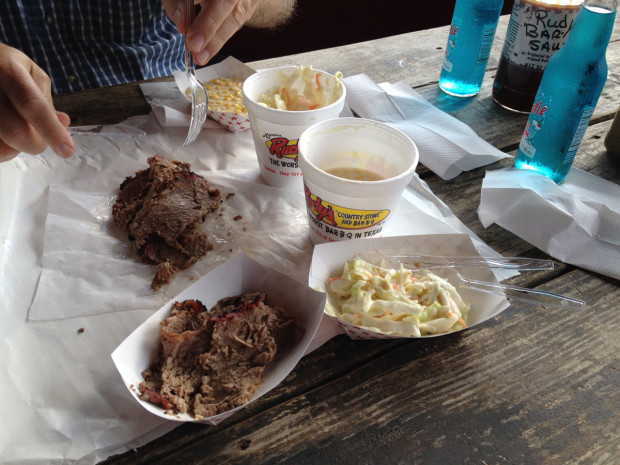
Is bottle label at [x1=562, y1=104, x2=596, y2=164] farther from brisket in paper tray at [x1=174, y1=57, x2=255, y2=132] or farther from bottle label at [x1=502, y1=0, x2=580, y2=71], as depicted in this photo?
brisket in paper tray at [x1=174, y1=57, x2=255, y2=132]

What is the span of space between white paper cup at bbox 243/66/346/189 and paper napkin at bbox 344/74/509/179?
289 millimetres

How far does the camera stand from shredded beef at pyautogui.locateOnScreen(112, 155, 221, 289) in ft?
3.30

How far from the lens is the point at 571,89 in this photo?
101 cm

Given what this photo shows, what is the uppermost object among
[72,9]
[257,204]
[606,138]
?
[72,9]

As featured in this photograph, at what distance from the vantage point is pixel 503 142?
1335 millimetres

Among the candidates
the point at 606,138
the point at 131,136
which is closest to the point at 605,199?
the point at 606,138

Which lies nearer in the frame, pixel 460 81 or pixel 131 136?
pixel 131 136

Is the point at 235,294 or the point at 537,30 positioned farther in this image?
the point at 537,30

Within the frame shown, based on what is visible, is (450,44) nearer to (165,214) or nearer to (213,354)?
(165,214)

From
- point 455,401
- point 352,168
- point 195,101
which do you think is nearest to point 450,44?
point 352,168

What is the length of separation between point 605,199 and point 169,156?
1059 mm

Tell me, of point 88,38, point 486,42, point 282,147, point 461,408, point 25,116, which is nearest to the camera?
point 461,408

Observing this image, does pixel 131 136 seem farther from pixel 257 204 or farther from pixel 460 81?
pixel 460 81

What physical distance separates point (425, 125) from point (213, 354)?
0.91m
